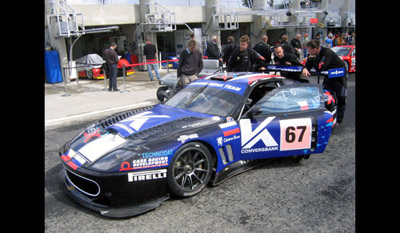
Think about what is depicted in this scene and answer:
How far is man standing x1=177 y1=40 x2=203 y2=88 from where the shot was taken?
26.3ft

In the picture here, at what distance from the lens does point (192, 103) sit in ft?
15.9

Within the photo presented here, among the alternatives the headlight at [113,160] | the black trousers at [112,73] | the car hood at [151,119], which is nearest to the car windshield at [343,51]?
the black trousers at [112,73]

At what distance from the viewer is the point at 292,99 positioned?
4816 mm

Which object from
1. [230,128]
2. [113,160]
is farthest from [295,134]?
[113,160]

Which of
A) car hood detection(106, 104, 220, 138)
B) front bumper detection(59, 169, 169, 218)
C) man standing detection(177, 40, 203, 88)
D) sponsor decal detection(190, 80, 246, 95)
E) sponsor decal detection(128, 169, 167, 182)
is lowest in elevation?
front bumper detection(59, 169, 169, 218)

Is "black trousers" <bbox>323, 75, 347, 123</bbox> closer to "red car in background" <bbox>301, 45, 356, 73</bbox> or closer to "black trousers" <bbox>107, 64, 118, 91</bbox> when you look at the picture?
"black trousers" <bbox>107, 64, 118, 91</bbox>

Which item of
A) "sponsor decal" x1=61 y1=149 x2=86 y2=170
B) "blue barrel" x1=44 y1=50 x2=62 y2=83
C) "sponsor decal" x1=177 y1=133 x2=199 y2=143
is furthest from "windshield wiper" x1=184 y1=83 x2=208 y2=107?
"blue barrel" x1=44 y1=50 x2=62 y2=83

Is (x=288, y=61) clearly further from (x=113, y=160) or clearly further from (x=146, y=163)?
(x=113, y=160)

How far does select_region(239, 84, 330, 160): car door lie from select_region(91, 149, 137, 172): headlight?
1.48 m

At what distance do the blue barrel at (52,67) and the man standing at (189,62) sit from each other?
8.04 m

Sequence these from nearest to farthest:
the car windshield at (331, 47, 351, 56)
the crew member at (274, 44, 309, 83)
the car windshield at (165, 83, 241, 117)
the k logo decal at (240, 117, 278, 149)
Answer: the k logo decal at (240, 117, 278, 149) → the car windshield at (165, 83, 241, 117) → the crew member at (274, 44, 309, 83) → the car windshield at (331, 47, 351, 56)

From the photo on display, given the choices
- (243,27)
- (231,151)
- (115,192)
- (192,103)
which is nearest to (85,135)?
(115,192)
